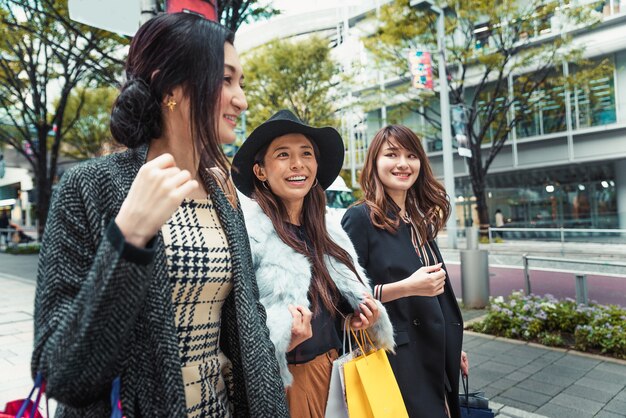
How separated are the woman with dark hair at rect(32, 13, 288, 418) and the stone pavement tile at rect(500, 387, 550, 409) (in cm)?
334

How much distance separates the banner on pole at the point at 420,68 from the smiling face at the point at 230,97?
14.2 metres

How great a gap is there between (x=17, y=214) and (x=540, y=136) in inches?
1811

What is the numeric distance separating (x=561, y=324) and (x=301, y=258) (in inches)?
200

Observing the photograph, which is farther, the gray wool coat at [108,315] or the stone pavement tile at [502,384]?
the stone pavement tile at [502,384]

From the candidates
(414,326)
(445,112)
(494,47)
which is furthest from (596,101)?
(414,326)

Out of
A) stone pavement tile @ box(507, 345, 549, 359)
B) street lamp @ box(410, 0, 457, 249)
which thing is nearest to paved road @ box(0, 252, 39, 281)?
stone pavement tile @ box(507, 345, 549, 359)

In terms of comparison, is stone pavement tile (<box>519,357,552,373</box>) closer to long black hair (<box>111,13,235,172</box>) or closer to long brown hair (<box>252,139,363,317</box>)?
long brown hair (<box>252,139,363,317</box>)

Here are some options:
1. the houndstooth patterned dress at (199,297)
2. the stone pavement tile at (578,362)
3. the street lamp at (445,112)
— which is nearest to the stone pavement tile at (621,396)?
the stone pavement tile at (578,362)

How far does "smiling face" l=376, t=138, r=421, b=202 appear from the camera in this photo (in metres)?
2.61

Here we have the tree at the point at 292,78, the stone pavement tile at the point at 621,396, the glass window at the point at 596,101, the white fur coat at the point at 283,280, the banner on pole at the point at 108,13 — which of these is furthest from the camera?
the tree at the point at 292,78

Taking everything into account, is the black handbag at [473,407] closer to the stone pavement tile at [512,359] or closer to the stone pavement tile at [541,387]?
the stone pavement tile at [541,387]

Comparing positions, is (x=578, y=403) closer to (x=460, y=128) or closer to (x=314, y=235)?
(x=314, y=235)

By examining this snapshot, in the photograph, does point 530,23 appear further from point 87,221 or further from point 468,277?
point 87,221

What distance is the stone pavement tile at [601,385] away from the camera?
405 cm
